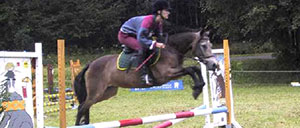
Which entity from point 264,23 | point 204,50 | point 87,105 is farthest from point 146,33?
point 264,23

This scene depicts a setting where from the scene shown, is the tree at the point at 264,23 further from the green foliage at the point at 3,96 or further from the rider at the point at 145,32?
the green foliage at the point at 3,96

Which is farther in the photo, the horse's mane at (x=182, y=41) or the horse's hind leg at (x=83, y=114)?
the horse's hind leg at (x=83, y=114)

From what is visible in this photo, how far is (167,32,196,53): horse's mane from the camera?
17.6 feet

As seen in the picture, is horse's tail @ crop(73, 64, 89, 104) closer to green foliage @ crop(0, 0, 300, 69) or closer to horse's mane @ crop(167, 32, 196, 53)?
horse's mane @ crop(167, 32, 196, 53)

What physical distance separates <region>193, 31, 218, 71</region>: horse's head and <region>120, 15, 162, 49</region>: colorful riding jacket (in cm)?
54

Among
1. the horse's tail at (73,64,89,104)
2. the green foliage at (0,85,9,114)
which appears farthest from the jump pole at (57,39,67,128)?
the horse's tail at (73,64,89,104)

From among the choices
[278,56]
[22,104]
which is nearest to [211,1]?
[278,56]

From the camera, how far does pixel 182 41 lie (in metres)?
5.40

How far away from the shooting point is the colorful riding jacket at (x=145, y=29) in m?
5.16

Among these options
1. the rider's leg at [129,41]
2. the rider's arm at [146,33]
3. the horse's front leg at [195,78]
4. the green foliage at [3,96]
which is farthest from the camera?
the rider's leg at [129,41]

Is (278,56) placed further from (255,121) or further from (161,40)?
(161,40)

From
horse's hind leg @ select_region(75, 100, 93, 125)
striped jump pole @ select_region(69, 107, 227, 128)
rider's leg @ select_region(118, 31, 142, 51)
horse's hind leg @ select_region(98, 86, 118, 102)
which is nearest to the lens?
striped jump pole @ select_region(69, 107, 227, 128)

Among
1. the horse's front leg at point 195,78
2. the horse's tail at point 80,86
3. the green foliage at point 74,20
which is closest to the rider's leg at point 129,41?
the horse's front leg at point 195,78

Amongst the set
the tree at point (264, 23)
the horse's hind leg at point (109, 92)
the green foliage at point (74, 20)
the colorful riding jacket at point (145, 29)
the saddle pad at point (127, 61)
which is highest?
the green foliage at point (74, 20)
